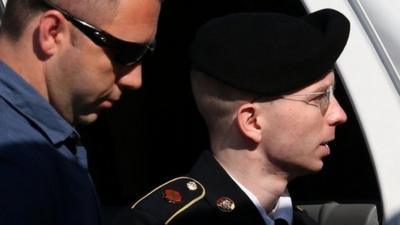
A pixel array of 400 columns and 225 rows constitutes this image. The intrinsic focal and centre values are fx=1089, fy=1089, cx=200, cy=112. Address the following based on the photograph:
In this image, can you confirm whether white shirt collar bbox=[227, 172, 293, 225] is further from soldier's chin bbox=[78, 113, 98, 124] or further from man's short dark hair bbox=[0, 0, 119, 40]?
man's short dark hair bbox=[0, 0, 119, 40]

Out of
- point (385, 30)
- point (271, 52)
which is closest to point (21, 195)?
point (271, 52)

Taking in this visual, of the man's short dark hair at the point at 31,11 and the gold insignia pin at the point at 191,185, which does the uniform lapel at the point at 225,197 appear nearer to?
the gold insignia pin at the point at 191,185

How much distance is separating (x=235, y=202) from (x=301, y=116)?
10.2 inches

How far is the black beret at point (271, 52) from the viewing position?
8.43ft

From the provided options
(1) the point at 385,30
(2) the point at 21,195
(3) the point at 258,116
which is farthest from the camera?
(1) the point at 385,30

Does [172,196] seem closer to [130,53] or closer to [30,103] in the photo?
[130,53]

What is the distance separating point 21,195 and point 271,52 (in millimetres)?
850

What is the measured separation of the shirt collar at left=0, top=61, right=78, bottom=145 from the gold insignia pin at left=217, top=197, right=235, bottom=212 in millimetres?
572

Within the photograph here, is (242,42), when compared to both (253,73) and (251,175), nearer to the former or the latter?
(253,73)

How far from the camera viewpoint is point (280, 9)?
331 cm

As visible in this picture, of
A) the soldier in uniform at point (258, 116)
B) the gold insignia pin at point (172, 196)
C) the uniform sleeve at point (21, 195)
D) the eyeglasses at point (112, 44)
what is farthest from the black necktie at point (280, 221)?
the uniform sleeve at point (21, 195)

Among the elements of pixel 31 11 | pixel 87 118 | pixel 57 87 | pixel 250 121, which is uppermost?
pixel 31 11

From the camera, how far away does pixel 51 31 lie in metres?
2.21

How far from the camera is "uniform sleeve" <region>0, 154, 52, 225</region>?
76.0 inches
